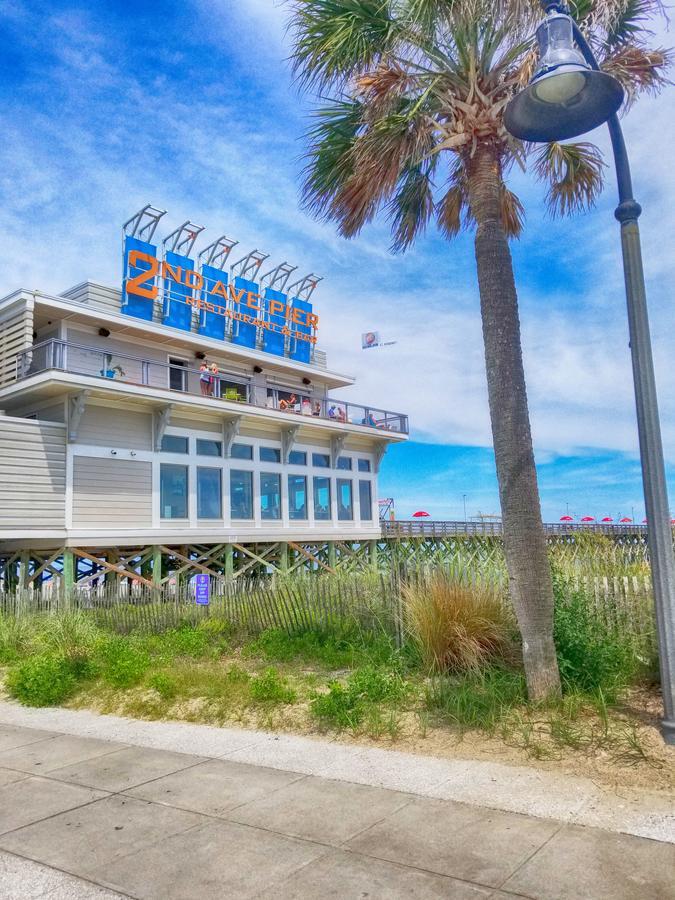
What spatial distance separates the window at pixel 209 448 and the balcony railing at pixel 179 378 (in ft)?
5.59

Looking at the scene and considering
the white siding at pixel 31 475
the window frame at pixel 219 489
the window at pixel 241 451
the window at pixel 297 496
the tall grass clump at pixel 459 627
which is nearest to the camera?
the tall grass clump at pixel 459 627

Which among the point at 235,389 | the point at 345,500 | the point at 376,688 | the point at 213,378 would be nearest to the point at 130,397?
the point at 213,378

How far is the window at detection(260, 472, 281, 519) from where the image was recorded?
2650 cm

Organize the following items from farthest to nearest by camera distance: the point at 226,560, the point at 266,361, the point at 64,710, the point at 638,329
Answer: the point at 266,361 < the point at 226,560 < the point at 64,710 < the point at 638,329

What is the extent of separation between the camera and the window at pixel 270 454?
26.7 m

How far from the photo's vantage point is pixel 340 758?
632 centimetres

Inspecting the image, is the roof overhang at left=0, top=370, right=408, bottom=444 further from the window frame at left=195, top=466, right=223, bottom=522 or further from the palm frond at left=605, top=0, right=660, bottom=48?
the palm frond at left=605, top=0, right=660, bottom=48

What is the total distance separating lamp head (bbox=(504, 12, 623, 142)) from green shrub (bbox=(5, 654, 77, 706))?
9.15m

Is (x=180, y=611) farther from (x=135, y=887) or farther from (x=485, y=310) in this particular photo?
(x=135, y=887)

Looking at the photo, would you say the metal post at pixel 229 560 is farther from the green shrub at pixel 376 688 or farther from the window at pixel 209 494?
the green shrub at pixel 376 688

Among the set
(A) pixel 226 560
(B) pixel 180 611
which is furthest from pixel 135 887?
(A) pixel 226 560

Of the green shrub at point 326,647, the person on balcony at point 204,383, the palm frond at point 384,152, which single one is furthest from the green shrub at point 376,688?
the person on balcony at point 204,383

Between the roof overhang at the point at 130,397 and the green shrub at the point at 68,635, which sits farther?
the roof overhang at the point at 130,397

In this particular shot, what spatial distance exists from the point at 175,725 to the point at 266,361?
21853mm
